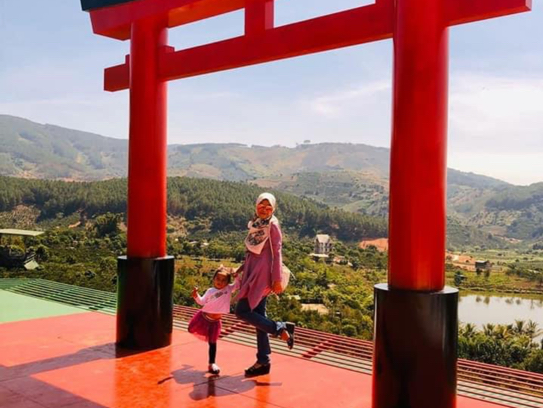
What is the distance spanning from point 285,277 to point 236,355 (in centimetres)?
96

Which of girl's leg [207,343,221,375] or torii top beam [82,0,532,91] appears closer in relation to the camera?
torii top beam [82,0,532,91]

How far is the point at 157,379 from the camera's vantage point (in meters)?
3.68

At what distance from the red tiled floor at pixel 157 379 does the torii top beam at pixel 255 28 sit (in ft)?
6.96

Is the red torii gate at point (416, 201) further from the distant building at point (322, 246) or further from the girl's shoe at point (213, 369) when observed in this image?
the distant building at point (322, 246)

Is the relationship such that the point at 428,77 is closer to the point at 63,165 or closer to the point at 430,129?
the point at 430,129

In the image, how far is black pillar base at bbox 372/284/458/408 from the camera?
2809mm

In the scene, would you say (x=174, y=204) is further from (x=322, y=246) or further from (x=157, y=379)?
(x=157, y=379)

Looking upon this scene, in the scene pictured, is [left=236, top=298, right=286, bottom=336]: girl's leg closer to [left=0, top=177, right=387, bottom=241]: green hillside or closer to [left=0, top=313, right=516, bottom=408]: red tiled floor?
[left=0, top=313, right=516, bottom=408]: red tiled floor

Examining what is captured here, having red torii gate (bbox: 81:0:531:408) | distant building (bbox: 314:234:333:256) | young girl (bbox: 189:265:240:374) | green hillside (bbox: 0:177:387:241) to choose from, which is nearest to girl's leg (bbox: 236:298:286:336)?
young girl (bbox: 189:265:240:374)

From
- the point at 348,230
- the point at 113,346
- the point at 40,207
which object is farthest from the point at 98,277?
the point at 348,230

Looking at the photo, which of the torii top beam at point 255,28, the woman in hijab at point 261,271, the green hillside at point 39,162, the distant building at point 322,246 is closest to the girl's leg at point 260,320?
the woman in hijab at point 261,271

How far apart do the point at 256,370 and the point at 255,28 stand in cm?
234

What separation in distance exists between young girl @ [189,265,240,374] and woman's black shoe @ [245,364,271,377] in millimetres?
208

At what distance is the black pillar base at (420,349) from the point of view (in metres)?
2.81
